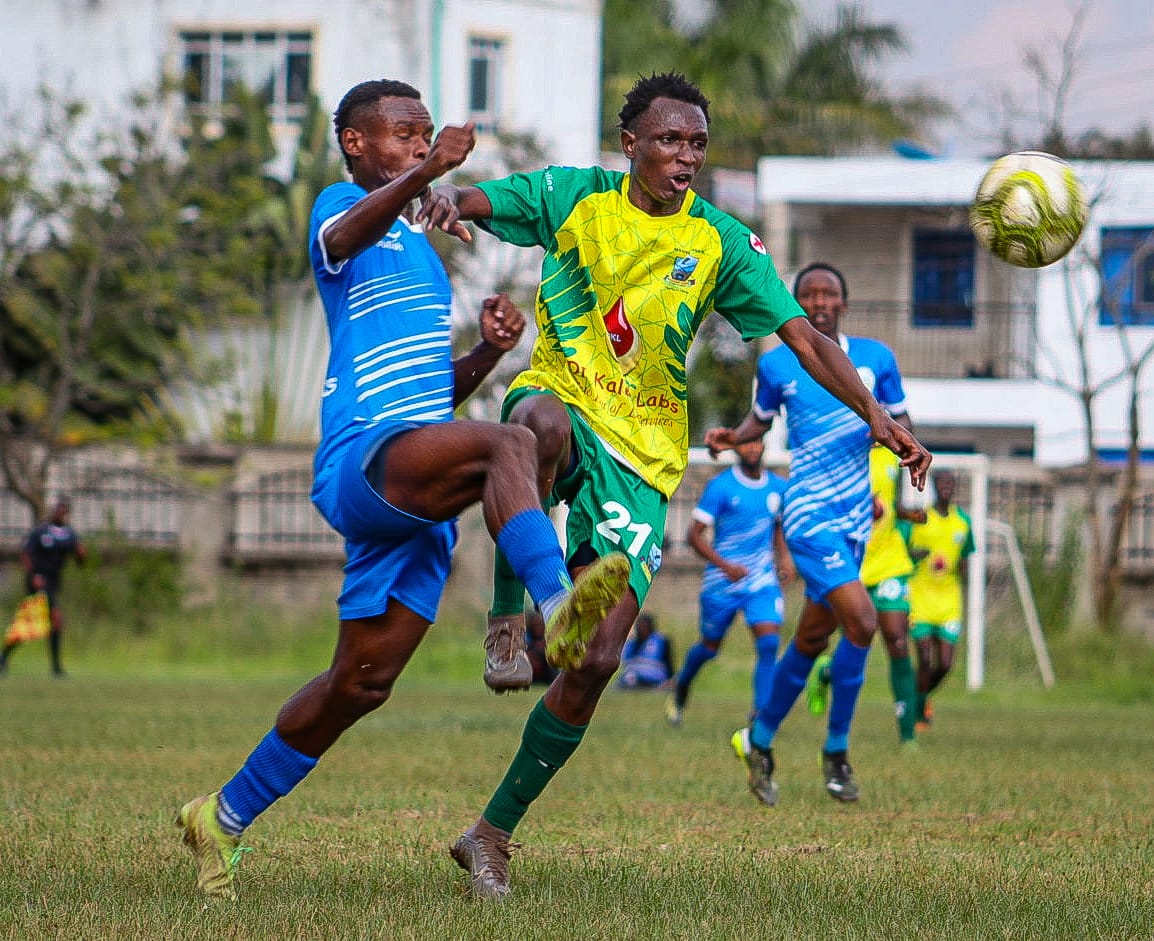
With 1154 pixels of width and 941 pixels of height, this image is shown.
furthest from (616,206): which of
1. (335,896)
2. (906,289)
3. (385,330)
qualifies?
(906,289)

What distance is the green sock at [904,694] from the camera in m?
12.6

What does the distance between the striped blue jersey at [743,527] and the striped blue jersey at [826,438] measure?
4.95 metres

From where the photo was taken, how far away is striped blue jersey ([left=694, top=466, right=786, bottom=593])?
1488cm

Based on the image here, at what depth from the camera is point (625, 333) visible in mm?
6098

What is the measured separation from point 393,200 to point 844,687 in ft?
16.8

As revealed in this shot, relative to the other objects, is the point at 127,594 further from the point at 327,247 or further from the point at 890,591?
the point at 327,247

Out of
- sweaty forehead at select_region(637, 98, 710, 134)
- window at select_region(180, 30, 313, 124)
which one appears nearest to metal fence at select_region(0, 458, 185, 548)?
window at select_region(180, 30, 313, 124)

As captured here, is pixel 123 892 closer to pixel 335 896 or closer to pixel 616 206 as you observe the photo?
pixel 335 896

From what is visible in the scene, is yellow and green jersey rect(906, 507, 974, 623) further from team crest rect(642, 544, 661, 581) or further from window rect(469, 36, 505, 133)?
window rect(469, 36, 505, 133)

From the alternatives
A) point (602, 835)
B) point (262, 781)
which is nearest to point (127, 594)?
point (602, 835)

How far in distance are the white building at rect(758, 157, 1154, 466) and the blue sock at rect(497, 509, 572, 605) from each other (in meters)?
25.4

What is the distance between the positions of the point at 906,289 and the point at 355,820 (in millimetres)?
26927

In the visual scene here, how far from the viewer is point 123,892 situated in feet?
18.7

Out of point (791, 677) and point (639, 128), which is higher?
point (639, 128)
